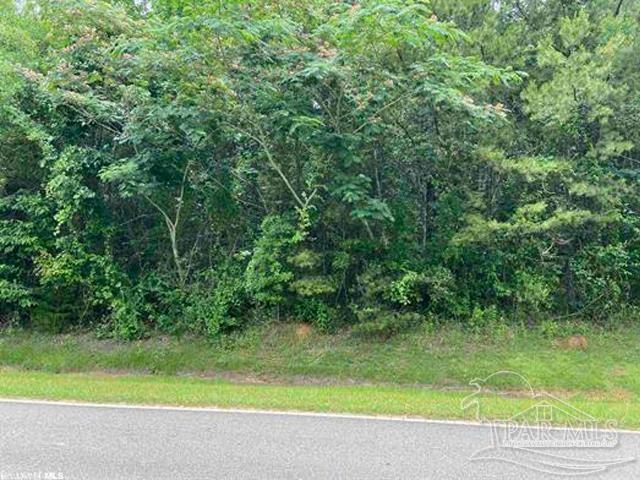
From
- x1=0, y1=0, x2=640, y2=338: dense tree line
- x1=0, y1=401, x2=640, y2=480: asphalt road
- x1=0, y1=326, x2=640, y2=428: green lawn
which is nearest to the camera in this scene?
x1=0, y1=401, x2=640, y2=480: asphalt road

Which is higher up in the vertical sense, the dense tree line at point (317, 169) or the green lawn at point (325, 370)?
the dense tree line at point (317, 169)

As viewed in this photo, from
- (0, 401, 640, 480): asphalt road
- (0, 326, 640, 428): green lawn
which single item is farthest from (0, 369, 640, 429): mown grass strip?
(0, 401, 640, 480): asphalt road

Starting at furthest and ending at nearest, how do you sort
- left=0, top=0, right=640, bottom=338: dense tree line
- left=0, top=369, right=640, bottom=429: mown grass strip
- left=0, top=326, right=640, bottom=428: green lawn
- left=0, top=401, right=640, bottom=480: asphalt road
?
1. left=0, top=0, right=640, bottom=338: dense tree line
2. left=0, top=326, right=640, bottom=428: green lawn
3. left=0, top=369, right=640, bottom=429: mown grass strip
4. left=0, top=401, right=640, bottom=480: asphalt road

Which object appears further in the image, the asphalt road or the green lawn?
the green lawn

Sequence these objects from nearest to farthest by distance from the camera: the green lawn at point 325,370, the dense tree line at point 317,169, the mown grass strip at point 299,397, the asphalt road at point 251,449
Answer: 1. the asphalt road at point 251,449
2. the mown grass strip at point 299,397
3. the green lawn at point 325,370
4. the dense tree line at point 317,169

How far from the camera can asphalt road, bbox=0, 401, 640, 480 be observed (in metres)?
4.15

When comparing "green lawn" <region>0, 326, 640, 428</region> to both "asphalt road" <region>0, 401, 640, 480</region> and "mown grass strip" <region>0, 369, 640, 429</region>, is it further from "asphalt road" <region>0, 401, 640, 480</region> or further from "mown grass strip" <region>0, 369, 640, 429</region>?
"asphalt road" <region>0, 401, 640, 480</region>

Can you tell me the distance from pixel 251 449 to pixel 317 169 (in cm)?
575

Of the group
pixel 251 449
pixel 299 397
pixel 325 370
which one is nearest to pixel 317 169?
pixel 325 370

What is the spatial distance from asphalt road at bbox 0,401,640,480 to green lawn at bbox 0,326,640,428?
683 mm

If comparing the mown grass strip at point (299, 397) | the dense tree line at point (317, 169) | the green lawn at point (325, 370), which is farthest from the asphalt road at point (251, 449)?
the dense tree line at point (317, 169)

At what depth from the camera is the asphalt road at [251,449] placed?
13.6ft

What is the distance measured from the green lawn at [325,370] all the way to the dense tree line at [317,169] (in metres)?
0.51

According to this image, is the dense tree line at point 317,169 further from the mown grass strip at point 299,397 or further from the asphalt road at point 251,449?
the asphalt road at point 251,449
